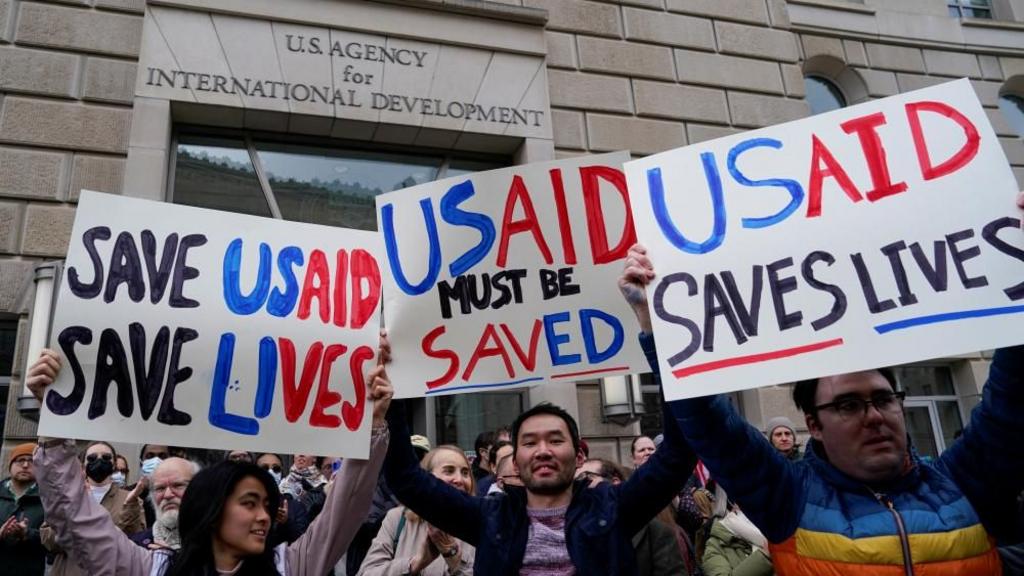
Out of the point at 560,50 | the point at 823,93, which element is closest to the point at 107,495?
the point at 560,50

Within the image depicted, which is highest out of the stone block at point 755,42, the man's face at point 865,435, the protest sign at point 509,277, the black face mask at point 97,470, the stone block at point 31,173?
the stone block at point 755,42

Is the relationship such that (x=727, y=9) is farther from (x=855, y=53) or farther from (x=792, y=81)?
(x=855, y=53)

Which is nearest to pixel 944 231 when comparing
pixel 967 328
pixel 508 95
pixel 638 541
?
pixel 967 328

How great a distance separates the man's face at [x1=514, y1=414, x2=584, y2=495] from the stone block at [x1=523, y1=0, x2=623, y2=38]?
6.75 metres

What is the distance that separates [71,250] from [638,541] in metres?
2.50

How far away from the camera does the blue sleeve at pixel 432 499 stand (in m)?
2.89

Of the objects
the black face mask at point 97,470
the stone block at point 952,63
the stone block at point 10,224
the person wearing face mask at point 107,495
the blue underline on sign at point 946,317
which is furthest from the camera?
the stone block at point 952,63

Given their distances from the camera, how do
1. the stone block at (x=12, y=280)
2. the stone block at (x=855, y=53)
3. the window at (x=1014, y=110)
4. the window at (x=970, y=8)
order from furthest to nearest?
1. the window at (x=970, y=8)
2. the window at (x=1014, y=110)
3. the stone block at (x=855, y=53)
4. the stone block at (x=12, y=280)

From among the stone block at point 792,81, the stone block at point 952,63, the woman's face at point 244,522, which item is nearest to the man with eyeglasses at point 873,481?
the woman's face at point 244,522

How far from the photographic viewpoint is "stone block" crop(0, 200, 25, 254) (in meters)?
6.29

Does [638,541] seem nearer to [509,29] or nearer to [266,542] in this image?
[266,542]

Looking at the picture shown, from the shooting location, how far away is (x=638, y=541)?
9.90 feet

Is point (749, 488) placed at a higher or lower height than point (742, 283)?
lower

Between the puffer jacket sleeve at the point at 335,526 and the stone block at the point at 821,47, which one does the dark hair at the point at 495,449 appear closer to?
the puffer jacket sleeve at the point at 335,526
